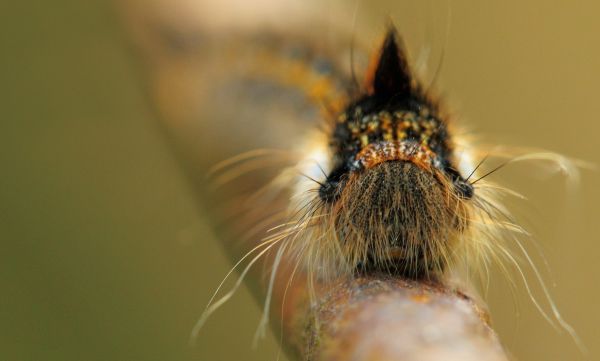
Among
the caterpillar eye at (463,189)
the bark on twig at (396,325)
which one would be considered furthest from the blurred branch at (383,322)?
the caterpillar eye at (463,189)

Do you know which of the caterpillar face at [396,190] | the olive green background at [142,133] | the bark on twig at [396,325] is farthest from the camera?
the olive green background at [142,133]

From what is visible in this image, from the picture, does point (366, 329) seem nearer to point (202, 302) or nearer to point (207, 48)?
point (207, 48)

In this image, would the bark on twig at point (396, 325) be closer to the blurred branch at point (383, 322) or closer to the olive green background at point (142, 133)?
the blurred branch at point (383, 322)

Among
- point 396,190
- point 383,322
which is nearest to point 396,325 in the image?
point 383,322

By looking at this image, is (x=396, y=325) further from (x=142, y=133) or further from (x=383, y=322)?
(x=142, y=133)

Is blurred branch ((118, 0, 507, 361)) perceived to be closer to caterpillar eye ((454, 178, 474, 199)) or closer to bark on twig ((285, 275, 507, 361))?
bark on twig ((285, 275, 507, 361))

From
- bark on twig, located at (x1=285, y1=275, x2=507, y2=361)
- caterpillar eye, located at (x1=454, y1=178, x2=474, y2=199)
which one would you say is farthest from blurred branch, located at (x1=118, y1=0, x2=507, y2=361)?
caterpillar eye, located at (x1=454, y1=178, x2=474, y2=199)

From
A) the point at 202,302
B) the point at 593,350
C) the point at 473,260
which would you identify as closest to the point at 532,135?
the point at 593,350

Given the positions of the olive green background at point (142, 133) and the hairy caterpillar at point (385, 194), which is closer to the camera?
the hairy caterpillar at point (385, 194)

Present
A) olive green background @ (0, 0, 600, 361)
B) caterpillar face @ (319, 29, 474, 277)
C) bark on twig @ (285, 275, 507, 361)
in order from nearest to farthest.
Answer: bark on twig @ (285, 275, 507, 361)
caterpillar face @ (319, 29, 474, 277)
olive green background @ (0, 0, 600, 361)
